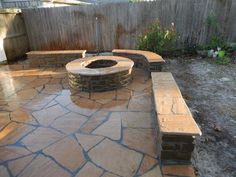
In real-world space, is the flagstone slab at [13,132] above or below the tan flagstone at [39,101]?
below

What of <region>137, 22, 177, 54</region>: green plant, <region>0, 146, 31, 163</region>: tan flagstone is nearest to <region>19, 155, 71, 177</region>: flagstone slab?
<region>0, 146, 31, 163</region>: tan flagstone

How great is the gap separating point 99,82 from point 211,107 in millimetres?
2249

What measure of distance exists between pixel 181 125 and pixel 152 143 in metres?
0.64

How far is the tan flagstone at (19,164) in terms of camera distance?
240 cm

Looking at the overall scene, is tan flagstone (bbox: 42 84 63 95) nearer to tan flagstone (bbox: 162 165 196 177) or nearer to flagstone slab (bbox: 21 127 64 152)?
flagstone slab (bbox: 21 127 64 152)

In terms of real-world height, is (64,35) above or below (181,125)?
above

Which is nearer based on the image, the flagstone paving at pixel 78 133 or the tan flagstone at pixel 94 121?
the flagstone paving at pixel 78 133

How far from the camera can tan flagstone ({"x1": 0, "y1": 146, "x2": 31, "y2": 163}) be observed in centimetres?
263

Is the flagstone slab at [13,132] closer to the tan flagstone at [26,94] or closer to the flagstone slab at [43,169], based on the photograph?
the flagstone slab at [43,169]

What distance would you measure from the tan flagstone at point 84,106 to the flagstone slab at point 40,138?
26.8 inches

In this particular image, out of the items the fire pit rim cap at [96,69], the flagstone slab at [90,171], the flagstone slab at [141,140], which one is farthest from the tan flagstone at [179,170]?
the fire pit rim cap at [96,69]

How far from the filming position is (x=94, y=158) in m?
2.52

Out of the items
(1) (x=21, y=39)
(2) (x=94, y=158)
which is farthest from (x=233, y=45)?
(1) (x=21, y=39)

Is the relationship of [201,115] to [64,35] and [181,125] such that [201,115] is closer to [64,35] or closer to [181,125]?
[181,125]
